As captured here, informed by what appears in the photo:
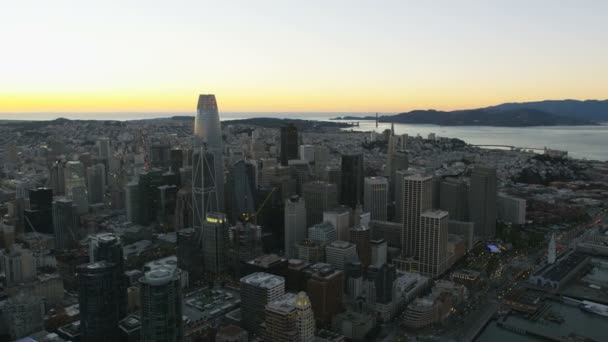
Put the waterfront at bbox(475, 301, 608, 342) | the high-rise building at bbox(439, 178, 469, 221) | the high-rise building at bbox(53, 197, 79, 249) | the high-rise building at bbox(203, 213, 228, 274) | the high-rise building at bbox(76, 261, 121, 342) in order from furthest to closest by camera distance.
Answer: the high-rise building at bbox(439, 178, 469, 221), the high-rise building at bbox(53, 197, 79, 249), the high-rise building at bbox(203, 213, 228, 274), the waterfront at bbox(475, 301, 608, 342), the high-rise building at bbox(76, 261, 121, 342)

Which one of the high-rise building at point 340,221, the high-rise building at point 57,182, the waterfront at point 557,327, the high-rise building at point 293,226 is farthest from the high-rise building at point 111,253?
the high-rise building at point 57,182

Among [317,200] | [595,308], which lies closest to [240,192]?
[317,200]

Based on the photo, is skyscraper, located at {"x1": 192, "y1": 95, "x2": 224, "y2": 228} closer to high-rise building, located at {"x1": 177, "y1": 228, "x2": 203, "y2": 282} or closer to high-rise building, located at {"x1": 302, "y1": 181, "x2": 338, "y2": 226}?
high-rise building, located at {"x1": 177, "y1": 228, "x2": 203, "y2": 282}

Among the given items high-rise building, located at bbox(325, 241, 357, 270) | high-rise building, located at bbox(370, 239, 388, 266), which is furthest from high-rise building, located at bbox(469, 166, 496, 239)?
high-rise building, located at bbox(325, 241, 357, 270)

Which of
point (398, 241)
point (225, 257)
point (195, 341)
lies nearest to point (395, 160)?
point (398, 241)

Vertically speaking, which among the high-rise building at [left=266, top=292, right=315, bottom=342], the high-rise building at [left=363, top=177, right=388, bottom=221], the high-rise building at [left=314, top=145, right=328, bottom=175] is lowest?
the high-rise building at [left=266, top=292, right=315, bottom=342]

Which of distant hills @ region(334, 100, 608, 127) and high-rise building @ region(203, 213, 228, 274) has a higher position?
distant hills @ region(334, 100, 608, 127)

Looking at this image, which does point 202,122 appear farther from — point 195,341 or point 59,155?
point 59,155

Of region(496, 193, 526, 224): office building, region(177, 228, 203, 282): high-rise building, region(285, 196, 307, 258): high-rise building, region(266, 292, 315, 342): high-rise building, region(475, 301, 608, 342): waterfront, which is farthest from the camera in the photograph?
region(496, 193, 526, 224): office building
